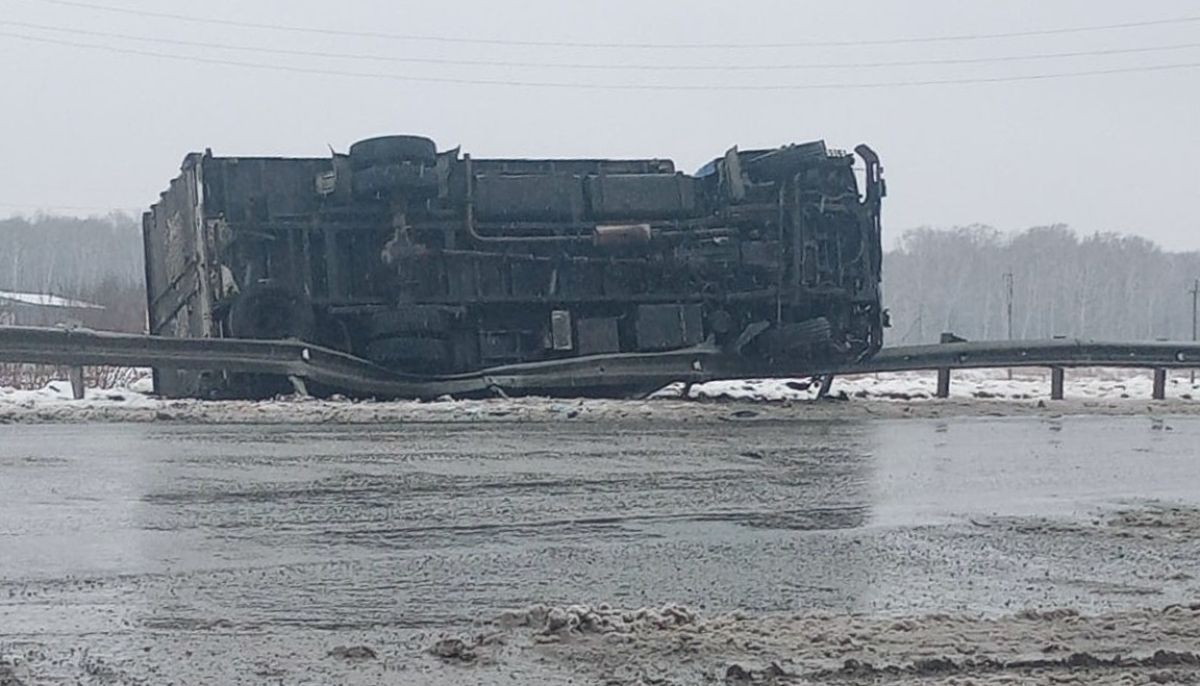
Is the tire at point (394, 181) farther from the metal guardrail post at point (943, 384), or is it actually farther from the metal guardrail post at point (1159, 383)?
the metal guardrail post at point (1159, 383)

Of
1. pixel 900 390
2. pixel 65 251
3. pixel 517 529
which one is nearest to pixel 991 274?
pixel 65 251

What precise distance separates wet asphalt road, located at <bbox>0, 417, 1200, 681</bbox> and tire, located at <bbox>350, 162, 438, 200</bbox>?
5.64 metres

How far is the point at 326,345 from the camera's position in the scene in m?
16.3

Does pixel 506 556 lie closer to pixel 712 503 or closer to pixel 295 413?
pixel 712 503

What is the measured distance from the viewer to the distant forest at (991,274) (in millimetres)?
99188

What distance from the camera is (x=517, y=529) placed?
6543 millimetres

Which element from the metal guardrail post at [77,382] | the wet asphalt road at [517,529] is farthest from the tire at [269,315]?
the wet asphalt road at [517,529]

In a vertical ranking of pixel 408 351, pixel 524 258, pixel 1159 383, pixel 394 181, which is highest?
pixel 394 181

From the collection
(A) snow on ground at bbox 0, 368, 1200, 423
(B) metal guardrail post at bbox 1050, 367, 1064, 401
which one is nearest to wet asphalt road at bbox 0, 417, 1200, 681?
(A) snow on ground at bbox 0, 368, 1200, 423

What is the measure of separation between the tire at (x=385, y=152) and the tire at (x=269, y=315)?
5.38 feet

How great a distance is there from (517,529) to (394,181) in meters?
9.90

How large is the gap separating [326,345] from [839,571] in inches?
445

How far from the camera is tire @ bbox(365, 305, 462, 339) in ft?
52.7

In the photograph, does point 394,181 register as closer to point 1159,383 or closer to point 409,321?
point 409,321
